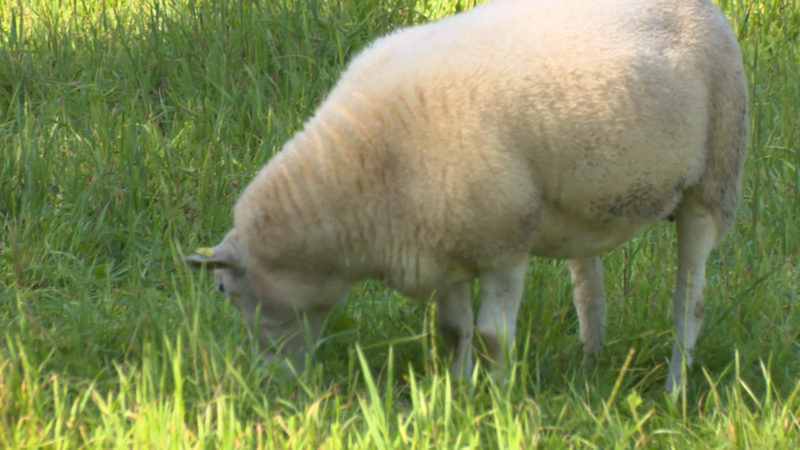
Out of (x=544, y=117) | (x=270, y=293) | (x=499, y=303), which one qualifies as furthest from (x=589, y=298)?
(x=270, y=293)

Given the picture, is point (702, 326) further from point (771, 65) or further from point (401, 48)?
point (771, 65)

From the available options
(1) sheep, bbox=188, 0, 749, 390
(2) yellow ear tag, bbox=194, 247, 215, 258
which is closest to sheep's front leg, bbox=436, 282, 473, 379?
(1) sheep, bbox=188, 0, 749, 390

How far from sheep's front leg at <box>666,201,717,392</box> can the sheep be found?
155 mm

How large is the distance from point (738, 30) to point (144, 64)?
2955 mm

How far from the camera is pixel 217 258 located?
3.31 m

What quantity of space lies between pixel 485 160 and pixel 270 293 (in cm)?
74

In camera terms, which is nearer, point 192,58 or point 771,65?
point 192,58

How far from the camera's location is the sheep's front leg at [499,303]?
11.1ft

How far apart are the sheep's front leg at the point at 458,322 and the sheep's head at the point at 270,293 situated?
1.10 ft

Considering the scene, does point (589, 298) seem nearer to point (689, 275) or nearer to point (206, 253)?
point (689, 275)

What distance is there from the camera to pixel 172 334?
331 cm

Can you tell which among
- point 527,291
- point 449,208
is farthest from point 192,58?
point 449,208

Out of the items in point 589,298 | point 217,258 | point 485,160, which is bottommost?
point 589,298

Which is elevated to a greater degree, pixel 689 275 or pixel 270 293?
pixel 270 293
